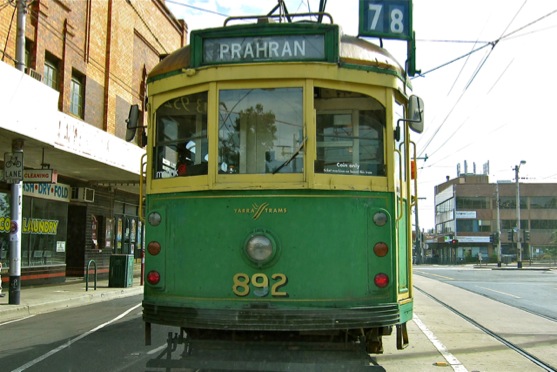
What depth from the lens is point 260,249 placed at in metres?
4.69

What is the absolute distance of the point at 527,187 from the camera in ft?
244

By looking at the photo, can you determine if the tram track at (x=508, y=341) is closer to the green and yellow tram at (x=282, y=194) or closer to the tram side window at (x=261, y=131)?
the green and yellow tram at (x=282, y=194)

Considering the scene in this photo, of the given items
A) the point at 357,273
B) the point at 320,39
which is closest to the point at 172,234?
the point at 357,273

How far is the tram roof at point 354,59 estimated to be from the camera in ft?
16.3

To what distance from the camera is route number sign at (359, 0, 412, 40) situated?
8.46 m

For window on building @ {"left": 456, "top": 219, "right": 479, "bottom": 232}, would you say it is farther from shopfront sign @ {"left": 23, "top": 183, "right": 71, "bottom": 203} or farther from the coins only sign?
the coins only sign

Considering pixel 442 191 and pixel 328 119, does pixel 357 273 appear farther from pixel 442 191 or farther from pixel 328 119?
pixel 442 191

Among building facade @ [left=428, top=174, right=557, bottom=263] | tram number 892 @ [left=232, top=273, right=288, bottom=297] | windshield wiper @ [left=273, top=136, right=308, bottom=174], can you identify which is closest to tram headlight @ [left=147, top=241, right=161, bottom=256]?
tram number 892 @ [left=232, top=273, right=288, bottom=297]

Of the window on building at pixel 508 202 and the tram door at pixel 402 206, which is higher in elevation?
the window on building at pixel 508 202

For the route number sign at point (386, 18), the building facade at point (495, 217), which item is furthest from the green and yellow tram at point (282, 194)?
the building facade at point (495, 217)

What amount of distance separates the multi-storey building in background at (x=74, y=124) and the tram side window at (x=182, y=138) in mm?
6869

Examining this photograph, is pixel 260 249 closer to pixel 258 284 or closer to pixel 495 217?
pixel 258 284

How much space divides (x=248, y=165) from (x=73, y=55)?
1428 cm

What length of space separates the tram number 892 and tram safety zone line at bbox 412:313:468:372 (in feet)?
9.48
